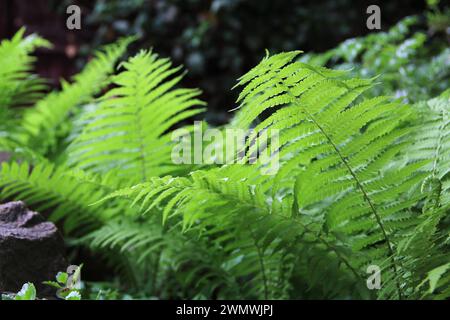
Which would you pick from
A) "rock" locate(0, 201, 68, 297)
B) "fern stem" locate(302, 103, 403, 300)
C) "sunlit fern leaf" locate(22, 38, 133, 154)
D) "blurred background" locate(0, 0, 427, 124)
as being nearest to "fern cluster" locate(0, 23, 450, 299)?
"fern stem" locate(302, 103, 403, 300)

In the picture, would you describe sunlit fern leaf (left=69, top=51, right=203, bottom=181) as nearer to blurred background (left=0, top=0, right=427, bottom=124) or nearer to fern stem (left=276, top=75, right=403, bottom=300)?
fern stem (left=276, top=75, right=403, bottom=300)

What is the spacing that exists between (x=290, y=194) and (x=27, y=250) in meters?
0.72

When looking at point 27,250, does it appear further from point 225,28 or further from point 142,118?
point 225,28

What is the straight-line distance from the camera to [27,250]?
145 centimetres

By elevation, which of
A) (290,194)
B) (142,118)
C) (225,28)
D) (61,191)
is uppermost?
(225,28)

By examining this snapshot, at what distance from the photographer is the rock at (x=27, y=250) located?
1.39 m

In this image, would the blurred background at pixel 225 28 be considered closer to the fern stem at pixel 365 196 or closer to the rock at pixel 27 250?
the rock at pixel 27 250

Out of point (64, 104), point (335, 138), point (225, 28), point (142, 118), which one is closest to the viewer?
point (335, 138)

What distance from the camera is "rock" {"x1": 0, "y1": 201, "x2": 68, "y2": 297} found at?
1.39 m

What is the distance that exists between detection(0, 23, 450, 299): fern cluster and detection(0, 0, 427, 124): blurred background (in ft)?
8.28

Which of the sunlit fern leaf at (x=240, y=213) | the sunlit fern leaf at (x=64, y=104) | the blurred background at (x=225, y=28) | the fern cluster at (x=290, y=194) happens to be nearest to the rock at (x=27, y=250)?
the fern cluster at (x=290, y=194)

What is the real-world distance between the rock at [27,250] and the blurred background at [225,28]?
2848 millimetres

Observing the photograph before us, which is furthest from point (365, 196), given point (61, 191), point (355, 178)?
point (61, 191)
